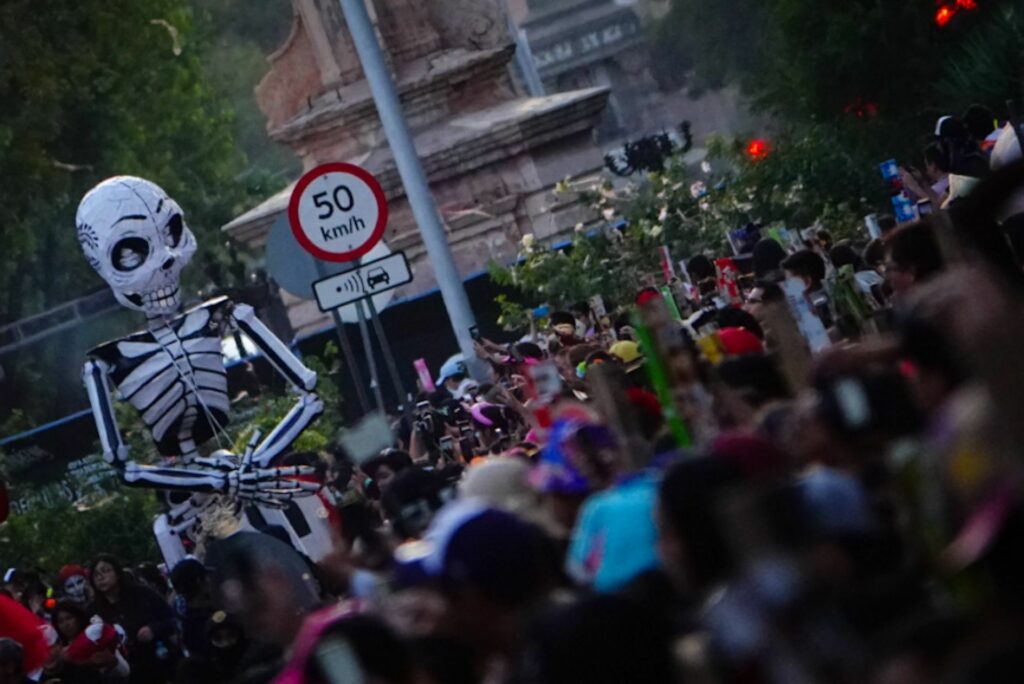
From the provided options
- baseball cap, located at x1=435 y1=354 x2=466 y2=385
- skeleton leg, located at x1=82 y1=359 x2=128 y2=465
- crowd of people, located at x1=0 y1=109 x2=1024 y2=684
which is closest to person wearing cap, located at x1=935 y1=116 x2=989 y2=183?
crowd of people, located at x1=0 y1=109 x2=1024 y2=684

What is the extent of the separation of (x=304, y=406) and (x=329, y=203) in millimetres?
2332

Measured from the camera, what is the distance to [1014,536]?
451 centimetres

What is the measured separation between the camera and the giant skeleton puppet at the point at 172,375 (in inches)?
519

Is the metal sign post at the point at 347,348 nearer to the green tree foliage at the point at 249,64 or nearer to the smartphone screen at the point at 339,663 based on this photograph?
the smartphone screen at the point at 339,663

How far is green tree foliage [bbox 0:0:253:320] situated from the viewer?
38.6 metres

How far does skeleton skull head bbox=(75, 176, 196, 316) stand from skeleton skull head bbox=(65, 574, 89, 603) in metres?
2.79

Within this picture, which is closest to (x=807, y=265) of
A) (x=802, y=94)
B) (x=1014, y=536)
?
(x=1014, y=536)

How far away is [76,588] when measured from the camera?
16.4m

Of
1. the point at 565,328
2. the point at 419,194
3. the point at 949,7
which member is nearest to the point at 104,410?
the point at 565,328

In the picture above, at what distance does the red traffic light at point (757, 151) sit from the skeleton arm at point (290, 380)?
10718mm

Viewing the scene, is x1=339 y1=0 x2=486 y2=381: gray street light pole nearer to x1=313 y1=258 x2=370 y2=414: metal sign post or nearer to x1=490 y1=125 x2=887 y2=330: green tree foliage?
x1=313 y1=258 x2=370 y2=414: metal sign post

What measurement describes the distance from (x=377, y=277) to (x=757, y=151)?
9597mm

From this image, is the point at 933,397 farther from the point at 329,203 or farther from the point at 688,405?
the point at 329,203

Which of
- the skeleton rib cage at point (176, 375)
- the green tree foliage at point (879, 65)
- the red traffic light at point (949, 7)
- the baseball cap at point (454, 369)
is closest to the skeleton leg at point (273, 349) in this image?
the skeleton rib cage at point (176, 375)
